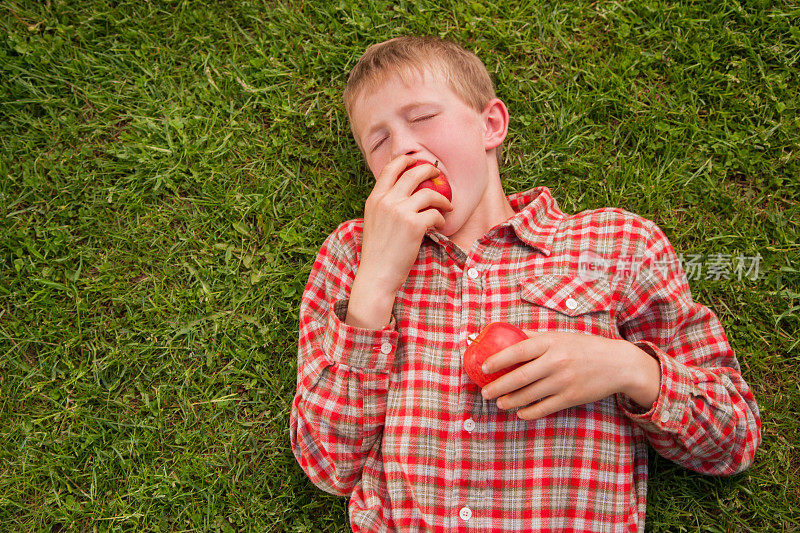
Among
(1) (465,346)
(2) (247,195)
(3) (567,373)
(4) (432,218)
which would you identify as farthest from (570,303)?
(2) (247,195)

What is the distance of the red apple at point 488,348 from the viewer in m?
2.16

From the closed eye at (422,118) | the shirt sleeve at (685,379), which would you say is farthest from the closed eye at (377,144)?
the shirt sleeve at (685,379)

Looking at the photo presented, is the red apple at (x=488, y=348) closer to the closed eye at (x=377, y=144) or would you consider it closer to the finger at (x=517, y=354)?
the finger at (x=517, y=354)

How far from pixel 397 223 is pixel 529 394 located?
0.83 m

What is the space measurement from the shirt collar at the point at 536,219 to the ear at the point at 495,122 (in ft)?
0.99

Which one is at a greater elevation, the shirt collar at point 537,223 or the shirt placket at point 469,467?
the shirt collar at point 537,223

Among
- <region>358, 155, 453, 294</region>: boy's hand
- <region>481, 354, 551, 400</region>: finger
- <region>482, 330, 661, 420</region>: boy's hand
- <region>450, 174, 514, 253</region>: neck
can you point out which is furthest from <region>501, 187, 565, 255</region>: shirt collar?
<region>481, 354, 551, 400</region>: finger

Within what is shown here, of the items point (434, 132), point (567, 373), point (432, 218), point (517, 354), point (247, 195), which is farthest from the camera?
point (247, 195)

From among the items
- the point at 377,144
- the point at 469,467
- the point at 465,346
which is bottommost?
the point at 469,467

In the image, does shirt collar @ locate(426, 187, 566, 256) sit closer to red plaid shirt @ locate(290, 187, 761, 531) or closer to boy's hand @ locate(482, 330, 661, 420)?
red plaid shirt @ locate(290, 187, 761, 531)

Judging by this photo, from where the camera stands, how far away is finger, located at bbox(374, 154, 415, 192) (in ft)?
8.24

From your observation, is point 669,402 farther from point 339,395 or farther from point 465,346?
point 339,395

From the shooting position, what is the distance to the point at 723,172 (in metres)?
3.17

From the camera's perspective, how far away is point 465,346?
8.18 ft
